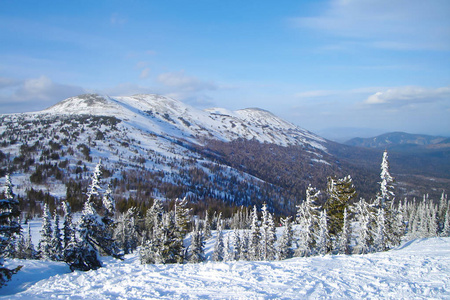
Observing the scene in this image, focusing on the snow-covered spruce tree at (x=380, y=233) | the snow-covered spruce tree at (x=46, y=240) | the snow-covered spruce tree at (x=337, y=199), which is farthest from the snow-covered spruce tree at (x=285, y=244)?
the snow-covered spruce tree at (x=46, y=240)

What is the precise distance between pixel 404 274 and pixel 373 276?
1.84 metres

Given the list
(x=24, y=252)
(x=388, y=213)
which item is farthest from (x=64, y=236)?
(x=388, y=213)

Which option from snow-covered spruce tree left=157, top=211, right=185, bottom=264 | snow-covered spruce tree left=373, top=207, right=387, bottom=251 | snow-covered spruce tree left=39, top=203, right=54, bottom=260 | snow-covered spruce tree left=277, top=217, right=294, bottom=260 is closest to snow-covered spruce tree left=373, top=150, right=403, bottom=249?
snow-covered spruce tree left=373, top=207, right=387, bottom=251

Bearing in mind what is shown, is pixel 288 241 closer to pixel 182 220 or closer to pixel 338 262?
pixel 182 220

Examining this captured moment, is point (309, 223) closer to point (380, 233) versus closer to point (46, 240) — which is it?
point (380, 233)

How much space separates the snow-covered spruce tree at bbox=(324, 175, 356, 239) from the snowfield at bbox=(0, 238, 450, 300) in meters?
12.3

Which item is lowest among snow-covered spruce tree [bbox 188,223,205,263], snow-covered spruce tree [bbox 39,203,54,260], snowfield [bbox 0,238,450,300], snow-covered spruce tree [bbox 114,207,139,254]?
snow-covered spruce tree [bbox 114,207,139,254]

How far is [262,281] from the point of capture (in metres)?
13.1

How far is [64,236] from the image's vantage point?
131 ft

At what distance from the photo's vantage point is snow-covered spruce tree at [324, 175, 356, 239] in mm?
29000

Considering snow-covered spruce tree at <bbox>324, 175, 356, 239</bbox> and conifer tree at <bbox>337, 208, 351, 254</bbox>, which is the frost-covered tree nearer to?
snow-covered spruce tree at <bbox>324, 175, 356, 239</bbox>

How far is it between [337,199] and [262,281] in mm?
20215

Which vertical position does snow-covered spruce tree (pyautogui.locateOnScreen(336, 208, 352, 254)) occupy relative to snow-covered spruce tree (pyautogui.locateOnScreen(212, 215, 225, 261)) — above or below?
above

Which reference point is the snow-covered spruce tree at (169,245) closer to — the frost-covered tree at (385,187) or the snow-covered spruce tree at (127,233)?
the frost-covered tree at (385,187)
